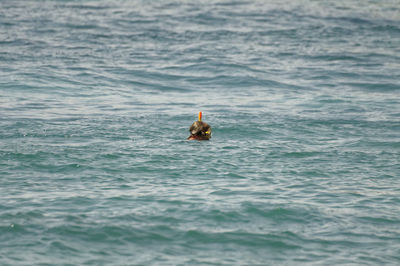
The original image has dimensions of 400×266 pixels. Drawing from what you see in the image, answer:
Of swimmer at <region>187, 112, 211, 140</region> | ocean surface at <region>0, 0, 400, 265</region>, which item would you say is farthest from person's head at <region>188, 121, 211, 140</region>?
ocean surface at <region>0, 0, 400, 265</region>

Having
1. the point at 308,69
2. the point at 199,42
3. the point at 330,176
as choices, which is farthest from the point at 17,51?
the point at 330,176

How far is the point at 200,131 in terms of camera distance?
17.7 m

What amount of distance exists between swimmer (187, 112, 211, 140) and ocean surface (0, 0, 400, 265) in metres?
0.39

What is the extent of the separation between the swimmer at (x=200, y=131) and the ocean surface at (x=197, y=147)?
39cm

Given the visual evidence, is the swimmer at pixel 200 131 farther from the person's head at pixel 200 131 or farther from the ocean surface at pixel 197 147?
the ocean surface at pixel 197 147

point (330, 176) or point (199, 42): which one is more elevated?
point (199, 42)

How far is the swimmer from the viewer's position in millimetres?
17672

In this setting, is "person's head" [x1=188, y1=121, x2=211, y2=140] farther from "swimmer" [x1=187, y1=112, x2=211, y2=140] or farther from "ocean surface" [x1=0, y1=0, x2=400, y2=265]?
"ocean surface" [x1=0, y1=0, x2=400, y2=265]

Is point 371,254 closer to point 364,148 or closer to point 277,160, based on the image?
point 277,160

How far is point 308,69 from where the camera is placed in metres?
33.0

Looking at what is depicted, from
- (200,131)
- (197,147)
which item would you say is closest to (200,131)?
(200,131)

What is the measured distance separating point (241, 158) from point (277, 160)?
3.21ft

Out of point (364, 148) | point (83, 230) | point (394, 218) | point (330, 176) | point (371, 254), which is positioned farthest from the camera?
point (364, 148)

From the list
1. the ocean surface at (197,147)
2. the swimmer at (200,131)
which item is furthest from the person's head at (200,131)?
the ocean surface at (197,147)
